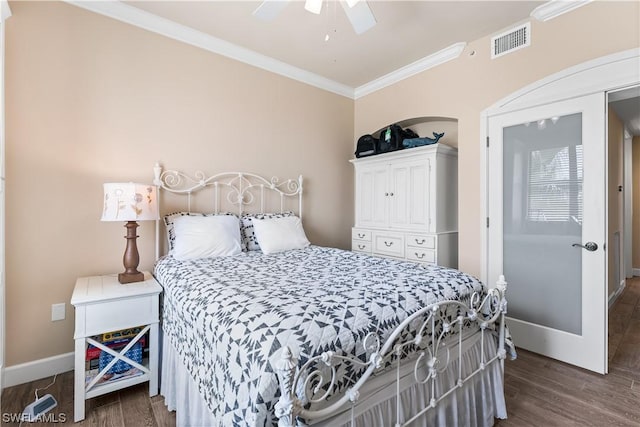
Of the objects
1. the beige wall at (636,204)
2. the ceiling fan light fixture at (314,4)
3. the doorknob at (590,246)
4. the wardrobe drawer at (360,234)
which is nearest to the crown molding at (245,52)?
the ceiling fan light fixture at (314,4)

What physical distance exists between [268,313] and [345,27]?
2.54m

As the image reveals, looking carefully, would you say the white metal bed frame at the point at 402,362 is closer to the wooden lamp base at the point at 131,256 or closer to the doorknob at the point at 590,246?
the doorknob at the point at 590,246

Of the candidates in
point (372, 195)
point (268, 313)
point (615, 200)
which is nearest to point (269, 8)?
point (268, 313)

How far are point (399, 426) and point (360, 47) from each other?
3.04 metres

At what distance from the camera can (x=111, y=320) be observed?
179cm

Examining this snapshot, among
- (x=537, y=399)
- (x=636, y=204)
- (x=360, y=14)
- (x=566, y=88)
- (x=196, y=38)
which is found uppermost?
(x=196, y=38)

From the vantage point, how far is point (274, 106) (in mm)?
3309

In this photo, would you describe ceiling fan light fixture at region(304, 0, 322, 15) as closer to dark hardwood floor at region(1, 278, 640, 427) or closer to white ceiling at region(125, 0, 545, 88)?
white ceiling at region(125, 0, 545, 88)

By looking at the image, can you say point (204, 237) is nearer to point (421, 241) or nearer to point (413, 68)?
point (421, 241)

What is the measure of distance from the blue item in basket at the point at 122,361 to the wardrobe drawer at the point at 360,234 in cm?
244

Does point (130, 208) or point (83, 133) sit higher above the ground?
point (83, 133)

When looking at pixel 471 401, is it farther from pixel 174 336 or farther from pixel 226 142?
pixel 226 142

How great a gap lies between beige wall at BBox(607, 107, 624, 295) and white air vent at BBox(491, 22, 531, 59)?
1694 millimetres

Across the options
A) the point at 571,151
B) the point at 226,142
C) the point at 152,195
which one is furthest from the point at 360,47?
the point at 152,195
